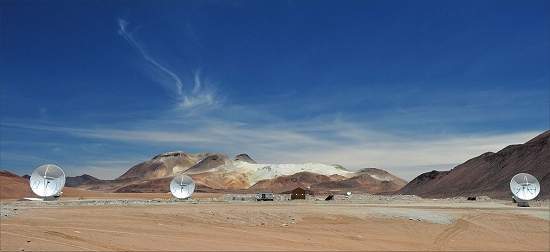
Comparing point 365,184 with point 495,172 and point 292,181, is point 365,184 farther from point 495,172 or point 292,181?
point 495,172

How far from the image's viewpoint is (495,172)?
105 m

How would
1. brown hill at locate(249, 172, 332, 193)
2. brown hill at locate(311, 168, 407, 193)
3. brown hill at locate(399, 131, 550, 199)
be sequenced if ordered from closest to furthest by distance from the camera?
brown hill at locate(399, 131, 550, 199) → brown hill at locate(311, 168, 407, 193) → brown hill at locate(249, 172, 332, 193)

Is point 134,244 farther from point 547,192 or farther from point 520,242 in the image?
point 547,192

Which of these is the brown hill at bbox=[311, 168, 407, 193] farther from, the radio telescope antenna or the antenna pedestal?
the antenna pedestal

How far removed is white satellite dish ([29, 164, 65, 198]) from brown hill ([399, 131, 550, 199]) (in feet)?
207

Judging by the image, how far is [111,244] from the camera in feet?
58.3

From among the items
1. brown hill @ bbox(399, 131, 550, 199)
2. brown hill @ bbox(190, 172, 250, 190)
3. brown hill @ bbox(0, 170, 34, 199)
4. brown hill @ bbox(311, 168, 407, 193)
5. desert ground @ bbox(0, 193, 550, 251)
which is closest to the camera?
desert ground @ bbox(0, 193, 550, 251)

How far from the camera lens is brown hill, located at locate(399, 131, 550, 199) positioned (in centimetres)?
9100

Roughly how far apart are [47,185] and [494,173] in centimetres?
8481

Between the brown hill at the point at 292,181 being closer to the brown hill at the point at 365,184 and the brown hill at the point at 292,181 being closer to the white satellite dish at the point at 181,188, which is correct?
the brown hill at the point at 365,184

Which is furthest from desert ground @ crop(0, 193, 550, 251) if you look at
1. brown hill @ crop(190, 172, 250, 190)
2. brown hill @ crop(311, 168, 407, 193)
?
brown hill @ crop(190, 172, 250, 190)

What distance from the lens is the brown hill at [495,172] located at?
91.0 m

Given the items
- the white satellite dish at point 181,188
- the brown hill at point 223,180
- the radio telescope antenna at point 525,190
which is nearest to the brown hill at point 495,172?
the radio telescope antenna at point 525,190

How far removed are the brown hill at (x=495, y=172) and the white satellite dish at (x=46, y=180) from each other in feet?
207
